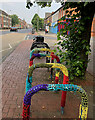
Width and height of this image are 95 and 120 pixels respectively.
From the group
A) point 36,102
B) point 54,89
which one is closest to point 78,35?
point 36,102

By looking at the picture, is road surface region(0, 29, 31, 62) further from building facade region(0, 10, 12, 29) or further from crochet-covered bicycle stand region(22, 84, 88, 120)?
building facade region(0, 10, 12, 29)

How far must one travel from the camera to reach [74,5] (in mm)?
4355

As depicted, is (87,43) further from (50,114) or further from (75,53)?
(50,114)

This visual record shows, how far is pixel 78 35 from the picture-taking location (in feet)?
14.9

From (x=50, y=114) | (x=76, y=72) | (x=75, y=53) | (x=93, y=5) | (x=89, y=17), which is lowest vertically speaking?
(x=50, y=114)

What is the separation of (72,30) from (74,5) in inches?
32.3

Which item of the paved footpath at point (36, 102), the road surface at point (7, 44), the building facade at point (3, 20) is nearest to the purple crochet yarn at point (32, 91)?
the paved footpath at point (36, 102)

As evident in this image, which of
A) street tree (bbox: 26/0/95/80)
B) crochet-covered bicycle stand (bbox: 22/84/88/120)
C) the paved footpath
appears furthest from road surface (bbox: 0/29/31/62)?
crochet-covered bicycle stand (bbox: 22/84/88/120)

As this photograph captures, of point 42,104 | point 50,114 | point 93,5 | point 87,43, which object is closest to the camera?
point 50,114

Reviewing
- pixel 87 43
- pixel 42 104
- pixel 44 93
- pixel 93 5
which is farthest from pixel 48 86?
pixel 93 5

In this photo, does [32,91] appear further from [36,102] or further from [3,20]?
[3,20]

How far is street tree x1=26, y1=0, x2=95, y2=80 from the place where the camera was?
14.0ft

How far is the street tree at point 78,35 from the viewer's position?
→ 4275mm

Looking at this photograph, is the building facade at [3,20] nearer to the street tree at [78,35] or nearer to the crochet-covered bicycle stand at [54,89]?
the street tree at [78,35]
